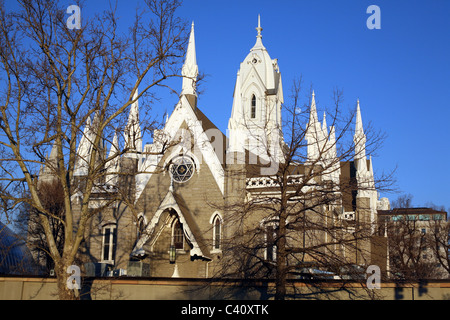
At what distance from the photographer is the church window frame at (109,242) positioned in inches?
1067

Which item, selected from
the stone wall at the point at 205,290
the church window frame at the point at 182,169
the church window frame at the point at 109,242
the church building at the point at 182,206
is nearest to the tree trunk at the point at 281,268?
the stone wall at the point at 205,290

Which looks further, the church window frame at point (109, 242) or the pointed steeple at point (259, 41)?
the pointed steeple at point (259, 41)

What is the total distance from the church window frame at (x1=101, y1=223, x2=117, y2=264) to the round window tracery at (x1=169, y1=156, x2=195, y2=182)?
4443 mm

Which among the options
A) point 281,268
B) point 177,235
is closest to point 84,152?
point 177,235

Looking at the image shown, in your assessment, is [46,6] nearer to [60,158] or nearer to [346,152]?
[60,158]

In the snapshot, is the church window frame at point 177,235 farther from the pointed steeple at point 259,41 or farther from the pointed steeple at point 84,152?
the pointed steeple at point 259,41

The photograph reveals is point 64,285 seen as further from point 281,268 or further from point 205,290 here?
point 281,268

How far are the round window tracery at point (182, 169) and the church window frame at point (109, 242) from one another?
4443 millimetres

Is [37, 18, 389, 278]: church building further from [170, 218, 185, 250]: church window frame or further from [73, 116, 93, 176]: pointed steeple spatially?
[73, 116, 93, 176]: pointed steeple

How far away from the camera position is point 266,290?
1605 centimetres

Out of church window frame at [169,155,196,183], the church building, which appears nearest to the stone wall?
the church building

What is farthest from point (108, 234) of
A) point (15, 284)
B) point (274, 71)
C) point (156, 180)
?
point (274, 71)

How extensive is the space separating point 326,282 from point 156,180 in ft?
43.4

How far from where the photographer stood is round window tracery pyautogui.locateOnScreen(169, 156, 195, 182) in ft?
85.1
